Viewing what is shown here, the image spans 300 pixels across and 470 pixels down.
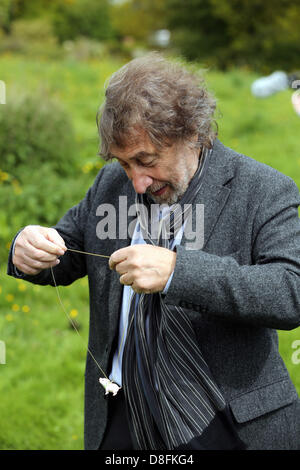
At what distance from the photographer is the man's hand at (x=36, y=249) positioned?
79.0 inches

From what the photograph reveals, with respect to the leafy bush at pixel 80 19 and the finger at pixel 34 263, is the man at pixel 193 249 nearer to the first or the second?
the finger at pixel 34 263

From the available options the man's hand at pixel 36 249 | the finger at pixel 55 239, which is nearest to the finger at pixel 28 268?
the man's hand at pixel 36 249

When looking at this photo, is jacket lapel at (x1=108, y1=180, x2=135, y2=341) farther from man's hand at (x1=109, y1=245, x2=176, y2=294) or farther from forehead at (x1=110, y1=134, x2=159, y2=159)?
man's hand at (x1=109, y1=245, x2=176, y2=294)

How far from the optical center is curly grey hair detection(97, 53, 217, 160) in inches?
75.1

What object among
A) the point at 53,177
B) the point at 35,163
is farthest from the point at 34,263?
the point at 35,163

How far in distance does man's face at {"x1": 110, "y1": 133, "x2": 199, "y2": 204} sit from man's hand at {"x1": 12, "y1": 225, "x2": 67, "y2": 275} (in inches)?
14.6

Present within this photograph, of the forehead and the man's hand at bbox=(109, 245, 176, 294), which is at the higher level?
the forehead

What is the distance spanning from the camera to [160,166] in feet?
6.53

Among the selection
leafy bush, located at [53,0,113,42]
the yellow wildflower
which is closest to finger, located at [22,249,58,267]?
the yellow wildflower

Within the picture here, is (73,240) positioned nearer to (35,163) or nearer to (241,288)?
(241,288)

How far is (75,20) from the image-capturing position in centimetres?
3066

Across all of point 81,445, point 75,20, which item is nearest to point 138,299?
point 81,445

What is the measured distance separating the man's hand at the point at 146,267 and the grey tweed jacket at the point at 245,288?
0.12 ft

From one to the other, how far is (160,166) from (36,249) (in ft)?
1.82
